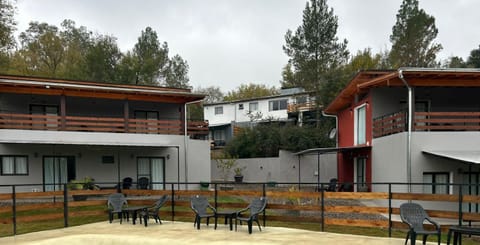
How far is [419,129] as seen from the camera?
13.8 m

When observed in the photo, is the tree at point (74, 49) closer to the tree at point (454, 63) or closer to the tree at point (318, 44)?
the tree at point (318, 44)

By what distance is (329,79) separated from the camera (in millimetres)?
30578

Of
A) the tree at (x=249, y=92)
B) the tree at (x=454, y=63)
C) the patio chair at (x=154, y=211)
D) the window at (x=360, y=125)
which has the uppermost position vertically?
the tree at (x=454, y=63)

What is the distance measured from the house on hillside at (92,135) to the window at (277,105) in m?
19.1

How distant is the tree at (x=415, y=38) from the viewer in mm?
34031

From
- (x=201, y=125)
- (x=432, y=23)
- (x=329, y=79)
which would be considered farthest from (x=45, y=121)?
(x=432, y=23)

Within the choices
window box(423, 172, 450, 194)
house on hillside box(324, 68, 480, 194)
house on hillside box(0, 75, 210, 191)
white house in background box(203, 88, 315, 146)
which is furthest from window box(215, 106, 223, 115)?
window box(423, 172, 450, 194)

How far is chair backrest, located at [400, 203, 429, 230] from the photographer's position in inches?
337

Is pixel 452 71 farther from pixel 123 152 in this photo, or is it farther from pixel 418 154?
pixel 123 152

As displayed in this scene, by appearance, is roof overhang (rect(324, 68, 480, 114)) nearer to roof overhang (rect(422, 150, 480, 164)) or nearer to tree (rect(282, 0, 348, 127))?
roof overhang (rect(422, 150, 480, 164))

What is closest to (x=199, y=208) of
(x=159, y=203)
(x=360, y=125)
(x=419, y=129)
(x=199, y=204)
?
(x=199, y=204)

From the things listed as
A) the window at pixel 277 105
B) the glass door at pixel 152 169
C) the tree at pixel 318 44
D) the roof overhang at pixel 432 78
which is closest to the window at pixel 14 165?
the glass door at pixel 152 169

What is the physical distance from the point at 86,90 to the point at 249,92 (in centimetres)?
3857

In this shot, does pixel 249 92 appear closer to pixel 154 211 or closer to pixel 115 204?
pixel 115 204
